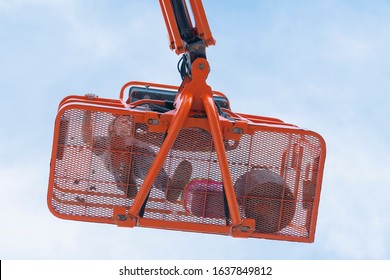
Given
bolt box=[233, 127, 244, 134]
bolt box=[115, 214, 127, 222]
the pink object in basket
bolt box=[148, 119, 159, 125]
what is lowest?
bolt box=[115, 214, 127, 222]

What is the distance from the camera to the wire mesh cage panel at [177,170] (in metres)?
7.02

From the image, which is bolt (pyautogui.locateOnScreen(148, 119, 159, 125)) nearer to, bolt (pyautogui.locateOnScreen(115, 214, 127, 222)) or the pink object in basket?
the pink object in basket

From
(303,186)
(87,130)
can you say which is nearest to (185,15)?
(87,130)

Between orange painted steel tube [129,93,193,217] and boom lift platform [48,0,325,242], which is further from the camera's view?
boom lift platform [48,0,325,242]

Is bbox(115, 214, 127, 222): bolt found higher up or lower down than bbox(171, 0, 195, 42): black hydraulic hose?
lower down

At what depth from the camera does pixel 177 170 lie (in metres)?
7.12

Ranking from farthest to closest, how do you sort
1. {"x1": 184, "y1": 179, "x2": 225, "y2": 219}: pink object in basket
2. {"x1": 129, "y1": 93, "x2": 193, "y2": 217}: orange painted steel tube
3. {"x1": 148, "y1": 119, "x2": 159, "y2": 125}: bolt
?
{"x1": 184, "y1": 179, "x2": 225, "y2": 219}: pink object in basket, {"x1": 148, "y1": 119, "x2": 159, "y2": 125}: bolt, {"x1": 129, "y1": 93, "x2": 193, "y2": 217}: orange painted steel tube

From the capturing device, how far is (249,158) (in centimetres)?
717

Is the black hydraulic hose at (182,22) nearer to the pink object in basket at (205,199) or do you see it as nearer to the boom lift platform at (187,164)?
the boom lift platform at (187,164)

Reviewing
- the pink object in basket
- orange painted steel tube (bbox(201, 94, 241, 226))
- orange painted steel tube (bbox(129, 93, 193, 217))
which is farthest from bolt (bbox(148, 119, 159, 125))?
the pink object in basket

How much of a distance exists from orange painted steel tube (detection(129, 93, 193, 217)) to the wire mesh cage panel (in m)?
0.12

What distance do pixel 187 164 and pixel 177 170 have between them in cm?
10

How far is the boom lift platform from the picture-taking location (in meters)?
7.00

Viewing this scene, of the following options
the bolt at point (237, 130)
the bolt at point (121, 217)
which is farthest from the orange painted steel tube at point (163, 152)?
the bolt at point (237, 130)
